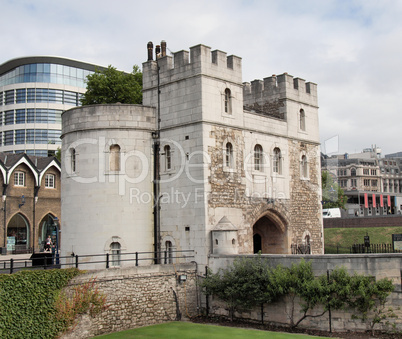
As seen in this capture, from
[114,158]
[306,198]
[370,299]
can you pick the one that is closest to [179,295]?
[114,158]

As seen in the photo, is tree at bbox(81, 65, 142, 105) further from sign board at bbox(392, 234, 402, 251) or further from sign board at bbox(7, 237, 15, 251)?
sign board at bbox(392, 234, 402, 251)

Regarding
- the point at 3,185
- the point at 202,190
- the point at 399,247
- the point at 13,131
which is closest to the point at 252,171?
the point at 202,190

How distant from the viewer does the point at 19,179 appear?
45.8 metres

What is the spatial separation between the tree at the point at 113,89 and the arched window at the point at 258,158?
14.6m

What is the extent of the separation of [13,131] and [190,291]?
5682cm

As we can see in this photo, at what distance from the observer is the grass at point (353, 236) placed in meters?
41.0

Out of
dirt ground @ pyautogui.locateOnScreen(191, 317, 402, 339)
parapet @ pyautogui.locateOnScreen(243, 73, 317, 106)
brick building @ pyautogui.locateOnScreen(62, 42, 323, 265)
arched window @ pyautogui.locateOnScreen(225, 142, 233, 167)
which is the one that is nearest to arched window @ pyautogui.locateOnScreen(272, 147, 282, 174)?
brick building @ pyautogui.locateOnScreen(62, 42, 323, 265)

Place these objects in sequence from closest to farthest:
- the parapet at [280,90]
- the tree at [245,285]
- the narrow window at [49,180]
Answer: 1. the tree at [245,285]
2. the parapet at [280,90]
3. the narrow window at [49,180]

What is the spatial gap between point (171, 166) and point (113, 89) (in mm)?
16130

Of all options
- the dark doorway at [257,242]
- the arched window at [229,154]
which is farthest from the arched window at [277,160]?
the dark doorway at [257,242]

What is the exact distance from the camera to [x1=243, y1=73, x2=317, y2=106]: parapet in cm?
3033

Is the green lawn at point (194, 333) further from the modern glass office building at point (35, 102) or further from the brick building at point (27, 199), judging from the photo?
the modern glass office building at point (35, 102)

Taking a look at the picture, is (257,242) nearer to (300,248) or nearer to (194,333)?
(300,248)

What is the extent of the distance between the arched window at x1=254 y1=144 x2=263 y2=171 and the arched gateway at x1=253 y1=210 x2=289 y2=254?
8.06 feet
